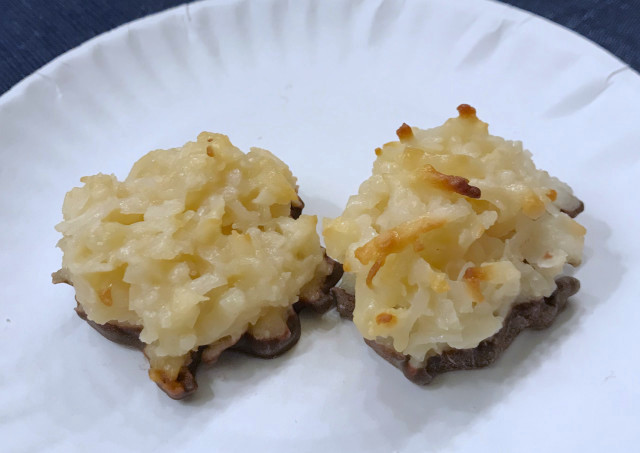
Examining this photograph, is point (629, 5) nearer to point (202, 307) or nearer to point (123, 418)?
point (202, 307)

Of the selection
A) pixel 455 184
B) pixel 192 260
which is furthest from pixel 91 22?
pixel 455 184

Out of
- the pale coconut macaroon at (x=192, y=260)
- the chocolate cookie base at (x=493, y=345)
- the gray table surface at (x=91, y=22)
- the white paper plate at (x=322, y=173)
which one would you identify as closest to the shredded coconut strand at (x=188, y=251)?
the pale coconut macaroon at (x=192, y=260)

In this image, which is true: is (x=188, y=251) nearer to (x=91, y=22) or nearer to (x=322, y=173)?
(x=322, y=173)

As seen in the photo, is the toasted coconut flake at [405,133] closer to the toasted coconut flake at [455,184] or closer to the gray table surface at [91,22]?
the toasted coconut flake at [455,184]

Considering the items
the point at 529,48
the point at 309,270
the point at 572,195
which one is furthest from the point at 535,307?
the point at 529,48

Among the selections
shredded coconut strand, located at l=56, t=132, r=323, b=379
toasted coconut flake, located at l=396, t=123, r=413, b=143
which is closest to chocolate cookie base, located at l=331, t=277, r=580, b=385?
shredded coconut strand, located at l=56, t=132, r=323, b=379

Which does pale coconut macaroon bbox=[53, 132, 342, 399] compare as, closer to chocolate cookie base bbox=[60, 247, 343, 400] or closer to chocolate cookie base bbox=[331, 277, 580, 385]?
chocolate cookie base bbox=[60, 247, 343, 400]

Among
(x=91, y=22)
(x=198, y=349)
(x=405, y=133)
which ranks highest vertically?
(x=405, y=133)
